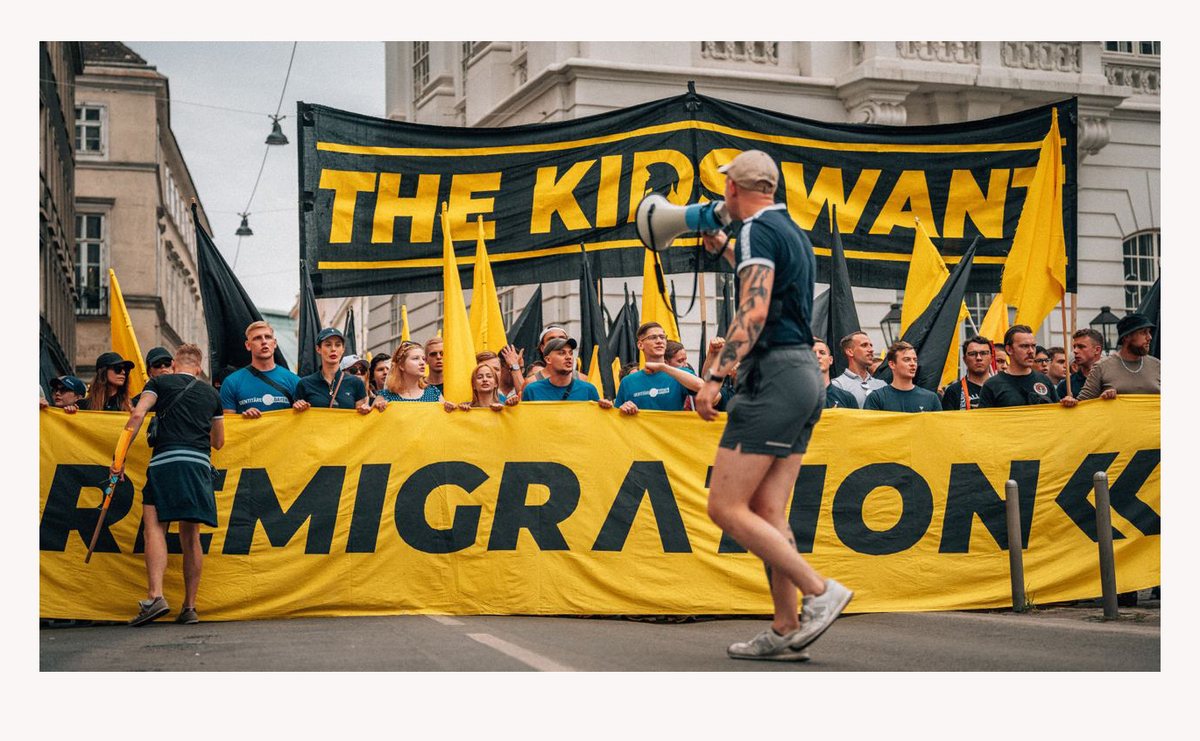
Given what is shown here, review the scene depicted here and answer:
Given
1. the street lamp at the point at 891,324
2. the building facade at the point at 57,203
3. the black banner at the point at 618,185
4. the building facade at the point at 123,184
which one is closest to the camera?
the black banner at the point at 618,185

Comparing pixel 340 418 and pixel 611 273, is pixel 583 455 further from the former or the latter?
pixel 611 273

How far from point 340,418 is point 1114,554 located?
4732mm

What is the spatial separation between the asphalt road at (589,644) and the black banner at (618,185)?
3.42m

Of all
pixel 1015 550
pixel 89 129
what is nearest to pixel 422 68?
pixel 1015 550

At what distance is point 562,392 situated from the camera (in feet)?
30.9

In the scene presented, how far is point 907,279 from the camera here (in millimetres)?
11797

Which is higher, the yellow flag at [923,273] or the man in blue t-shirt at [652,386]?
the yellow flag at [923,273]

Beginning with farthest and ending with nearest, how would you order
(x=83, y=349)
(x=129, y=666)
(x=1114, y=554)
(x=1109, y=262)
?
(x=83, y=349)
(x=1109, y=262)
(x=1114, y=554)
(x=129, y=666)

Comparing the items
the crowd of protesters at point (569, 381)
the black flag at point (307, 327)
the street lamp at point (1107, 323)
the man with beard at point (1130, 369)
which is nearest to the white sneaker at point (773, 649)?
the crowd of protesters at point (569, 381)

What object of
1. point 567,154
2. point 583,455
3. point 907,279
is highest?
point 567,154

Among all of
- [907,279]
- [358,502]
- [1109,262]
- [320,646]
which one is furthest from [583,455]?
[1109,262]

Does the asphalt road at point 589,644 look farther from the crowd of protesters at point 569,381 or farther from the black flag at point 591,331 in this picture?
the black flag at point 591,331

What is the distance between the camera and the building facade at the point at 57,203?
81.8 ft

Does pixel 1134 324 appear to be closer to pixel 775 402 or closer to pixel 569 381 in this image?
pixel 569 381
